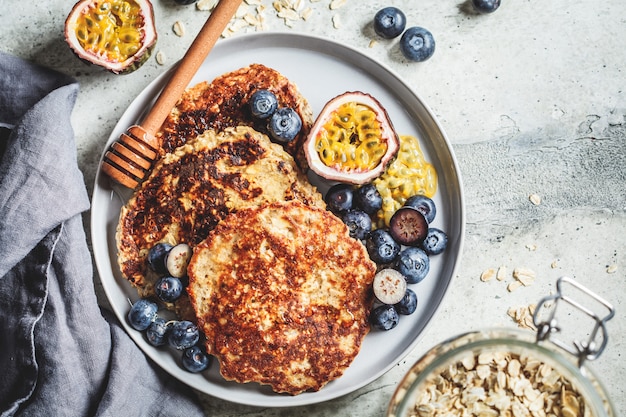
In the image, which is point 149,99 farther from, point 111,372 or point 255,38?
point 111,372

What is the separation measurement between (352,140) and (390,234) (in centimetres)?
38

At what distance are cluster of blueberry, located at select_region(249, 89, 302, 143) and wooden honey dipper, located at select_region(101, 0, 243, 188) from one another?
27cm

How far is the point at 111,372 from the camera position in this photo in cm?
245

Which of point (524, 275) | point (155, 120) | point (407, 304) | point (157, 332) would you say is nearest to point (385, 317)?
point (407, 304)

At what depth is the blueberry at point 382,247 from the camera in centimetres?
244

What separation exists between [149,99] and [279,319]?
1.00 metres

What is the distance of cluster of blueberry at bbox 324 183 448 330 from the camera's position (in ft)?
7.97

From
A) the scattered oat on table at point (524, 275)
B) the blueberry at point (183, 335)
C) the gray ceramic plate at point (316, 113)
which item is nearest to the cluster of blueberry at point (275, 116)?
the gray ceramic plate at point (316, 113)

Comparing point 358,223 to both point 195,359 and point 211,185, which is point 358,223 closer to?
point 211,185

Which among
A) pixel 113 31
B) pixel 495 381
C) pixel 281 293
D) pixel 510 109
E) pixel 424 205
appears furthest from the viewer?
pixel 510 109

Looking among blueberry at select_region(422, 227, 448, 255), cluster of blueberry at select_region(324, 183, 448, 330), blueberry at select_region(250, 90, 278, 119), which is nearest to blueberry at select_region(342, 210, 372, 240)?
cluster of blueberry at select_region(324, 183, 448, 330)

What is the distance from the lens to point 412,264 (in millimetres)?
2439

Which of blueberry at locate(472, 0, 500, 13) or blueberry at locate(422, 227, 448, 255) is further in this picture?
blueberry at locate(472, 0, 500, 13)

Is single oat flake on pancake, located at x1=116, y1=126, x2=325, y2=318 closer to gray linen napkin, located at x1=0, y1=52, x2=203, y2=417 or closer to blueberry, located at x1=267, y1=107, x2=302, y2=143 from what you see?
blueberry, located at x1=267, y1=107, x2=302, y2=143
